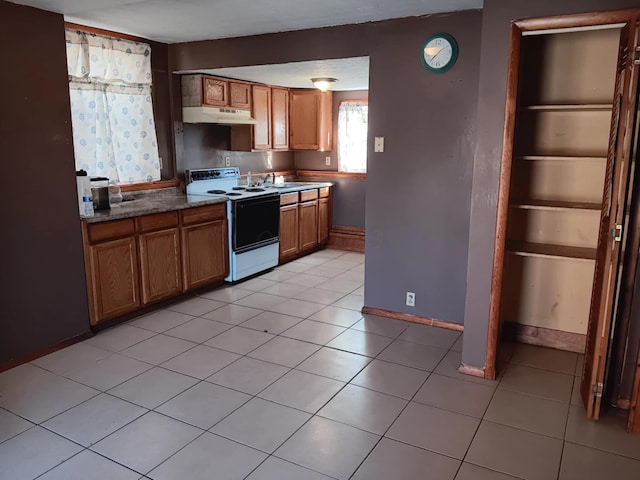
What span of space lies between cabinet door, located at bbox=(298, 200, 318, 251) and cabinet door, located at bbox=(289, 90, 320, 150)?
2.67 ft

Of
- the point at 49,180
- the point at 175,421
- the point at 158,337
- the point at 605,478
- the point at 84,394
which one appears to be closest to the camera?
the point at 605,478

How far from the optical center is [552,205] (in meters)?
3.03

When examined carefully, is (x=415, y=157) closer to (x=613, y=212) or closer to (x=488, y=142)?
(x=488, y=142)

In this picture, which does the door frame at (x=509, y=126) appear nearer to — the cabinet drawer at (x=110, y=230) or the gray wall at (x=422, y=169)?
the gray wall at (x=422, y=169)

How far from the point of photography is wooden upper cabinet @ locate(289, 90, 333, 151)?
19.9 ft

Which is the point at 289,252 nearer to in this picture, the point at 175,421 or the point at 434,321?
the point at 434,321

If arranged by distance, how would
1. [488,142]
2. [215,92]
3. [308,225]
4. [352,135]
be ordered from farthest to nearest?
[352,135], [308,225], [215,92], [488,142]

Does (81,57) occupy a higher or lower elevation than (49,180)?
higher

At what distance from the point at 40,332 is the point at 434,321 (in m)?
2.76

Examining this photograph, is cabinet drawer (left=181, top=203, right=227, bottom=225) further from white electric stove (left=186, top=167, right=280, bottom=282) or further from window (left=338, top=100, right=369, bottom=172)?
window (left=338, top=100, right=369, bottom=172)

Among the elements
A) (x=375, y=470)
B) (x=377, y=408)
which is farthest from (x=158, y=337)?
(x=375, y=470)

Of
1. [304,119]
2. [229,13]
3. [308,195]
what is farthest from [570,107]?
[304,119]

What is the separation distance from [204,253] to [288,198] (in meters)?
1.35

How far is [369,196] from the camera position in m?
3.84
